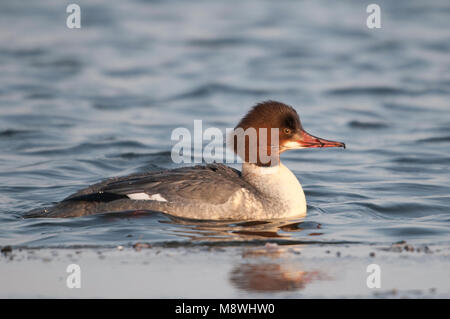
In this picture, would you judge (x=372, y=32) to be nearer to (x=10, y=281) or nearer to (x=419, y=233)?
(x=419, y=233)

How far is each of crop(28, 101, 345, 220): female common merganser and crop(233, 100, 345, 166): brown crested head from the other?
0.01m

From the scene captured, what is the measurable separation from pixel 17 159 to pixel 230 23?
12569 millimetres

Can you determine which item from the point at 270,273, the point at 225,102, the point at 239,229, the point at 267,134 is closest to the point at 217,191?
the point at 239,229

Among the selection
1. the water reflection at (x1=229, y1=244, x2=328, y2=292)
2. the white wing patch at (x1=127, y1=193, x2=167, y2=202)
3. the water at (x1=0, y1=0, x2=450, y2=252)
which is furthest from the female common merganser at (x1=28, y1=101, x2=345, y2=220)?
the water reflection at (x1=229, y1=244, x2=328, y2=292)

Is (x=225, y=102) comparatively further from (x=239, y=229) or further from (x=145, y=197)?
(x=239, y=229)

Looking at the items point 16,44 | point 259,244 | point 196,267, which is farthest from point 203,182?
point 16,44

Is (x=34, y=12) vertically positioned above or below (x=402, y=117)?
above

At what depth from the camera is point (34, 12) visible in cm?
2345

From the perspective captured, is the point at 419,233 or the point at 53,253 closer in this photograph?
the point at 53,253

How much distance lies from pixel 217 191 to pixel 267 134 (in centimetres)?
99

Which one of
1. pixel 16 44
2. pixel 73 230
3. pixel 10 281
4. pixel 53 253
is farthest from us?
pixel 16 44

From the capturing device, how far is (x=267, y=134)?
9.12 m

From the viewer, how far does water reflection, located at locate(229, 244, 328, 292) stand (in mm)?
6613

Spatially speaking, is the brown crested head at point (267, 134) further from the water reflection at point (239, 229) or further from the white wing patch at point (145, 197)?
the white wing patch at point (145, 197)
